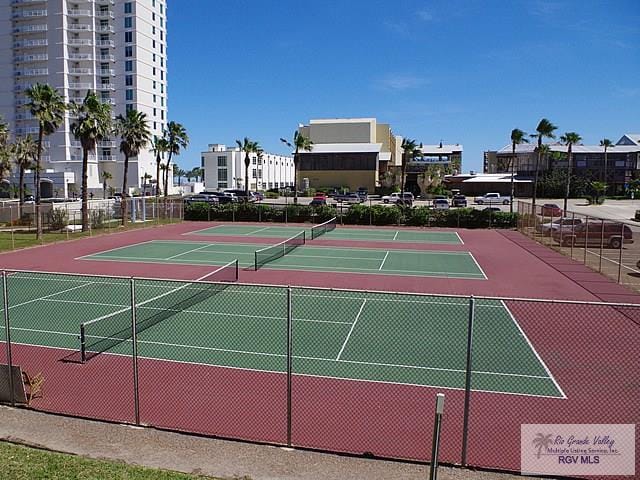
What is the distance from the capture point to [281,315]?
1727cm

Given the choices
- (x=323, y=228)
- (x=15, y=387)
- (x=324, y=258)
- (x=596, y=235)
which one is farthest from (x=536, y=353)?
(x=323, y=228)

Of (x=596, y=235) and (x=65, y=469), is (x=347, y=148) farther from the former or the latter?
(x=65, y=469)

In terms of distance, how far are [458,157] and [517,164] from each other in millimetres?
40649

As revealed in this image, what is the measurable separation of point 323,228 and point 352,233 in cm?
293

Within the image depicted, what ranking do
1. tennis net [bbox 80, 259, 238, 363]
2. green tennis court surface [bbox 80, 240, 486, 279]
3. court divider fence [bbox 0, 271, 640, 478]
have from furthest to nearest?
green tennis court surface [bbox 80, 240, 486, 279] < tennis net [bbox 80, 259, 238, 363] < court divider fence [bbox 0, 271, 640, 478]

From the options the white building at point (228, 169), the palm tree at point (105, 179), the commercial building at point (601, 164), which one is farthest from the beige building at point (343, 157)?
the palm tree at point (105, 179)

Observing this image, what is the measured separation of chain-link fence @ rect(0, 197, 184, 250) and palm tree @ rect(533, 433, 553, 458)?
31965 mm

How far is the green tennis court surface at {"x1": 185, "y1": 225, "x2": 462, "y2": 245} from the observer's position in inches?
1631

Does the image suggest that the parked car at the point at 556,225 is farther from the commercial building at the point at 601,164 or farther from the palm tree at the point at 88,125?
the commercial building at the point at 601,164

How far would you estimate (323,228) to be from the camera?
1850 inches

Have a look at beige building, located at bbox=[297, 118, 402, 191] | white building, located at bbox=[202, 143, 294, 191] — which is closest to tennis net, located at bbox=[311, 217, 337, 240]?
beige building, located at bbox=[297, 118, 402, 191]

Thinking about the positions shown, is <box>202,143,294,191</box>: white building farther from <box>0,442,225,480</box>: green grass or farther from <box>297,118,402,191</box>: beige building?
<box>0,442,225,480</box>: green grass

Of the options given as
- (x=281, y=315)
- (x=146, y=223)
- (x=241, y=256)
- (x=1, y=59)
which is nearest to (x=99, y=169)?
(x=1, y=59)

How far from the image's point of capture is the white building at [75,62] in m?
104
